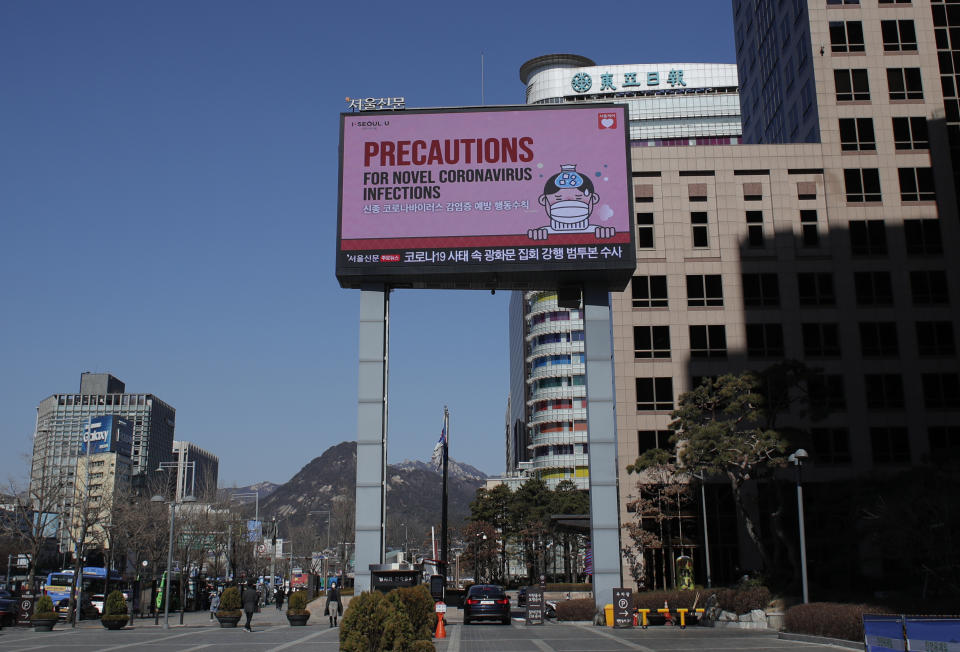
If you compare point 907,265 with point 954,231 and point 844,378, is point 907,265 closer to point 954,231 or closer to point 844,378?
point 954,231

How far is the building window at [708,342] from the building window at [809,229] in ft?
29.4

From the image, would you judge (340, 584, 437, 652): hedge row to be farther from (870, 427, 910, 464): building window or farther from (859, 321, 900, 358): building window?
(859, 321, 900, 358): building window

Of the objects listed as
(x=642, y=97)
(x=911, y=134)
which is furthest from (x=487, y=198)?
(x=642, y=97)

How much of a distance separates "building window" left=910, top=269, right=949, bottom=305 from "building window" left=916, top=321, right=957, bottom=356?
162 cm

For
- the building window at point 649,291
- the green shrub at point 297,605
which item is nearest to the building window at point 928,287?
the building window at point 649,291

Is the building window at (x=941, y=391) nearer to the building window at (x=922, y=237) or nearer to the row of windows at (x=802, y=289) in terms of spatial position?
the row of windows at (x=802, y=289)

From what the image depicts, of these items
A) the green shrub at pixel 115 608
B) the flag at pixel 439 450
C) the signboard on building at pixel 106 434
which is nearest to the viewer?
the green shrub at pixel 115 608

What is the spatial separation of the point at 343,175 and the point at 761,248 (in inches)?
1427

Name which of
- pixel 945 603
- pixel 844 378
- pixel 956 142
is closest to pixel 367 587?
pixel 945 603

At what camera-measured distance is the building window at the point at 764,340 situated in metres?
61.6

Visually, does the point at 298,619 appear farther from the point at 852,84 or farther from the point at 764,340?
the point at 852,84

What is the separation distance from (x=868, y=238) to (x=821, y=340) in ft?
27.1

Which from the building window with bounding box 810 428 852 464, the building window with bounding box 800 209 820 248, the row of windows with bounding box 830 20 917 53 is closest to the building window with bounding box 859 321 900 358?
the building window with bounding box 810 428 852 464

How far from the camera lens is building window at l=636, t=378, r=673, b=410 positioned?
61312 millimetres
